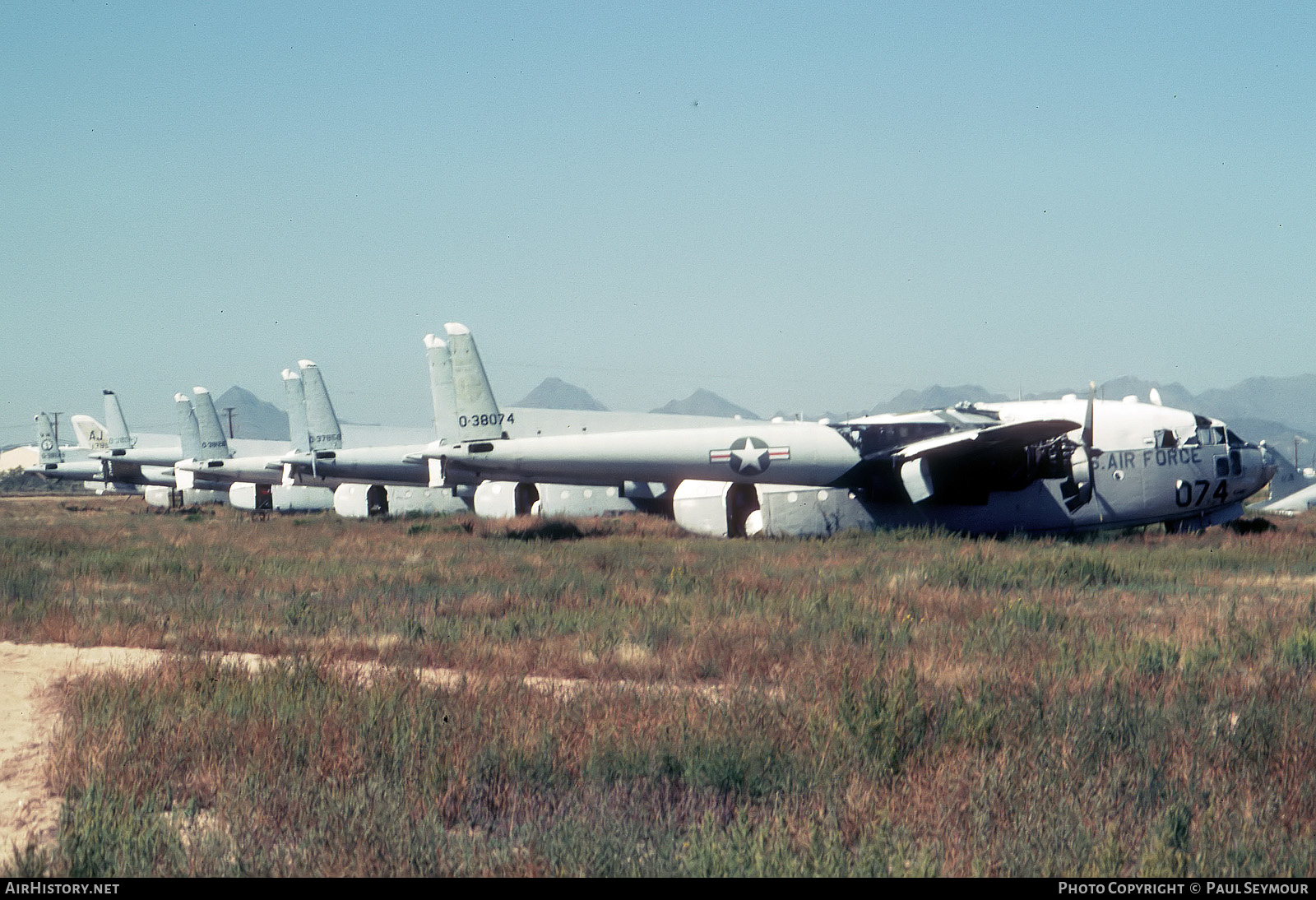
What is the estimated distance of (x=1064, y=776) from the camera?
6707 mm

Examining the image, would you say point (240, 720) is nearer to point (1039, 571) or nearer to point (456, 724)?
point (456, 724)

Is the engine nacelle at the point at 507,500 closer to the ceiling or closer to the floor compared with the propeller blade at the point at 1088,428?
closer to the floor

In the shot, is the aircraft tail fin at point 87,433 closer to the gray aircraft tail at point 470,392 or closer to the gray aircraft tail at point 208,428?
the gray aircraft tail at point 208,428

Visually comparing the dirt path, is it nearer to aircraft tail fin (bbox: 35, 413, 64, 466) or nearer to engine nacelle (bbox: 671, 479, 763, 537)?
engine nacelle (bbox: 671, 479, 763, 537)

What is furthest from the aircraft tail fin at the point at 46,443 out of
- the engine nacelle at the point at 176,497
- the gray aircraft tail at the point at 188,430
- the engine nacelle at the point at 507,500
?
the engine nacelle at the point at 507,500

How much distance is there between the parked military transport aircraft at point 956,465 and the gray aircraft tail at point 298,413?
78.3ft

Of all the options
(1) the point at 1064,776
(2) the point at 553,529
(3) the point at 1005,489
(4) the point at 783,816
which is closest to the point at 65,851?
(4) the point at 783,816

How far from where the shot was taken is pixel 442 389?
104ft

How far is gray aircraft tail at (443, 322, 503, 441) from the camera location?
30.8 m

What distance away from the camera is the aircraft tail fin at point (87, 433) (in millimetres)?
82125

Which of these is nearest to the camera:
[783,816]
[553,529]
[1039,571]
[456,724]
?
[783,816]

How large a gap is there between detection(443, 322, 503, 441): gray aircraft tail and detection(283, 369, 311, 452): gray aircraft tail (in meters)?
20.1
